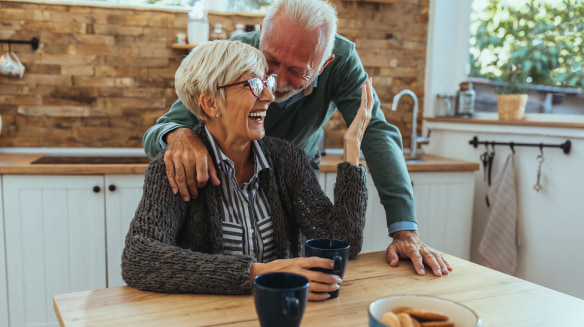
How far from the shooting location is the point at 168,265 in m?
1.06

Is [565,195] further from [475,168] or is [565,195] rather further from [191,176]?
[191,176]

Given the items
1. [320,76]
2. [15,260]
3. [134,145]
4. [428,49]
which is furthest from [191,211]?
[428,49]

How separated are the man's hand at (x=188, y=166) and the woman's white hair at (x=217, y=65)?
5.9 inches

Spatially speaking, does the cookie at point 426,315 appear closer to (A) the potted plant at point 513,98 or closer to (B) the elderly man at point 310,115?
(B) the elderly man at point 310,115

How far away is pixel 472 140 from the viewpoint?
3.00 metres

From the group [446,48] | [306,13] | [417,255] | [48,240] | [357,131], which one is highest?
[446,48]

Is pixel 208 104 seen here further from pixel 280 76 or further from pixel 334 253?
pixel 334 253

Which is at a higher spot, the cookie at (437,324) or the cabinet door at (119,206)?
the cookie at (437,324)

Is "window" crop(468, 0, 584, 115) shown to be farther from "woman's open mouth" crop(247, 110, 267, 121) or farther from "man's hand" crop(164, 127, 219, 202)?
"man's hand" crop(164, 127, 219, 202)

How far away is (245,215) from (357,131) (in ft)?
1.33

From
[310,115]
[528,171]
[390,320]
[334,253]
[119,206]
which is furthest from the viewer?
[528,171]

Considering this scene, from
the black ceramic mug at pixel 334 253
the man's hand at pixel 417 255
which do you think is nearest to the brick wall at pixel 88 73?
the man's hand at pixel 417 255

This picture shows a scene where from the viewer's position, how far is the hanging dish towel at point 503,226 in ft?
8.87

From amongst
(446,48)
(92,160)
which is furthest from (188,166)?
(446,48)
